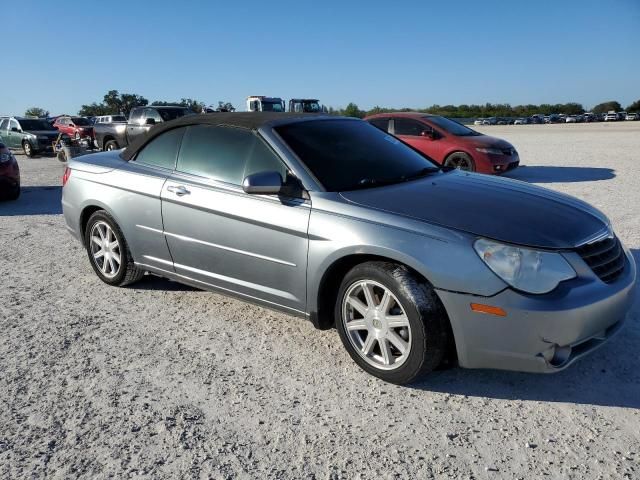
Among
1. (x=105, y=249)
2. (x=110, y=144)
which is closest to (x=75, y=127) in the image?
(x=110, y=144)

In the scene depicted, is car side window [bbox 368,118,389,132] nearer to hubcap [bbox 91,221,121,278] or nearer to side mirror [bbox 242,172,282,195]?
hubcap [bbox 91,221,121,278]

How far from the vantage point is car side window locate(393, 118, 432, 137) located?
469 inches

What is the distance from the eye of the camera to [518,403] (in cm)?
307

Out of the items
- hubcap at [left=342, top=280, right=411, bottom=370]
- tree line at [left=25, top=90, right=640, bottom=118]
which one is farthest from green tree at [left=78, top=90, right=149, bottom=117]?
hubcap at [left=342, top=280, right=411, bottom=370]

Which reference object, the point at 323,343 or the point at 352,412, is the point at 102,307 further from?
the point at 352,412

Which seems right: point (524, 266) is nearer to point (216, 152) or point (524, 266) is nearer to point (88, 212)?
point (216, 152)

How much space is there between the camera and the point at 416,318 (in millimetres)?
3051

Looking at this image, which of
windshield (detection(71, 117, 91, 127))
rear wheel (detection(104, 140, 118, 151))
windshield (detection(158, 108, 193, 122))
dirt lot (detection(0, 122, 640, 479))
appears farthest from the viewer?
windshield (detection(71, 117, 91, 127))

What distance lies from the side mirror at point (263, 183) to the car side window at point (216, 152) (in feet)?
Answer: 1.33

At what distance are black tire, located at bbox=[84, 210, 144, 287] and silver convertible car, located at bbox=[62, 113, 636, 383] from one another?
2 cm

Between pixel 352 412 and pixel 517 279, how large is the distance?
1.12m

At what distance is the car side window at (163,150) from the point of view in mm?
4485

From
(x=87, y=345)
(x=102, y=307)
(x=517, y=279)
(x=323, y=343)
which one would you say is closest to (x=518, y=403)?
(x=517, y=279)

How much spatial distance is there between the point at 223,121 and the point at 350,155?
1035 millimetres
